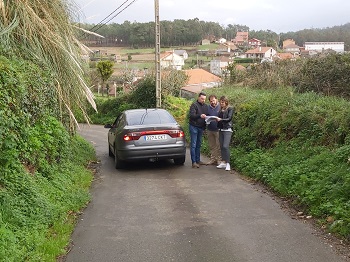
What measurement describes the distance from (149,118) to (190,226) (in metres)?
5.02

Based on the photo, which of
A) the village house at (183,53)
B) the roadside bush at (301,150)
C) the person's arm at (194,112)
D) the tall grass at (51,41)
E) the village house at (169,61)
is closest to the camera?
the roadside bush at (301,150)

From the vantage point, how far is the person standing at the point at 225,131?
997 cm

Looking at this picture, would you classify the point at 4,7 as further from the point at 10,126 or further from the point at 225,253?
the point at 225,253

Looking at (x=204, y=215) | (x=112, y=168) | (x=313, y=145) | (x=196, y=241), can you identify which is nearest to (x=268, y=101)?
(x=313, y=145)

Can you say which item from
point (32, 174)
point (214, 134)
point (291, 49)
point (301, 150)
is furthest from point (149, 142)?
point (291, 49)

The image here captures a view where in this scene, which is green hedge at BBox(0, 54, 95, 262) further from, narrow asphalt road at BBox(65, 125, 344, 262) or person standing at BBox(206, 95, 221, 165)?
person standing at BBox(206, 95, 221, 165)

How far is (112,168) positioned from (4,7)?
4.77 metres

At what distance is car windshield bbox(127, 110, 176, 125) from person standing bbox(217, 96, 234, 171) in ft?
4.09

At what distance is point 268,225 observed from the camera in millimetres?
5918

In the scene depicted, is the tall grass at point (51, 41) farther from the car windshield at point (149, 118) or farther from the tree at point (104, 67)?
the tree at point (104, 67)

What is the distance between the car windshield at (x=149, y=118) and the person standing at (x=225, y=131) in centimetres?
125

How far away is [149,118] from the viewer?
34.8 ft

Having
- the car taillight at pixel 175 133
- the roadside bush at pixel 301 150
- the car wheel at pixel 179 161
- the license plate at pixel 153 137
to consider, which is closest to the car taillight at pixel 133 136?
the license plate at pixel 153 137

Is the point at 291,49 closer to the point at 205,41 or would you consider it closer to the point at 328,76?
the point at 205,41
